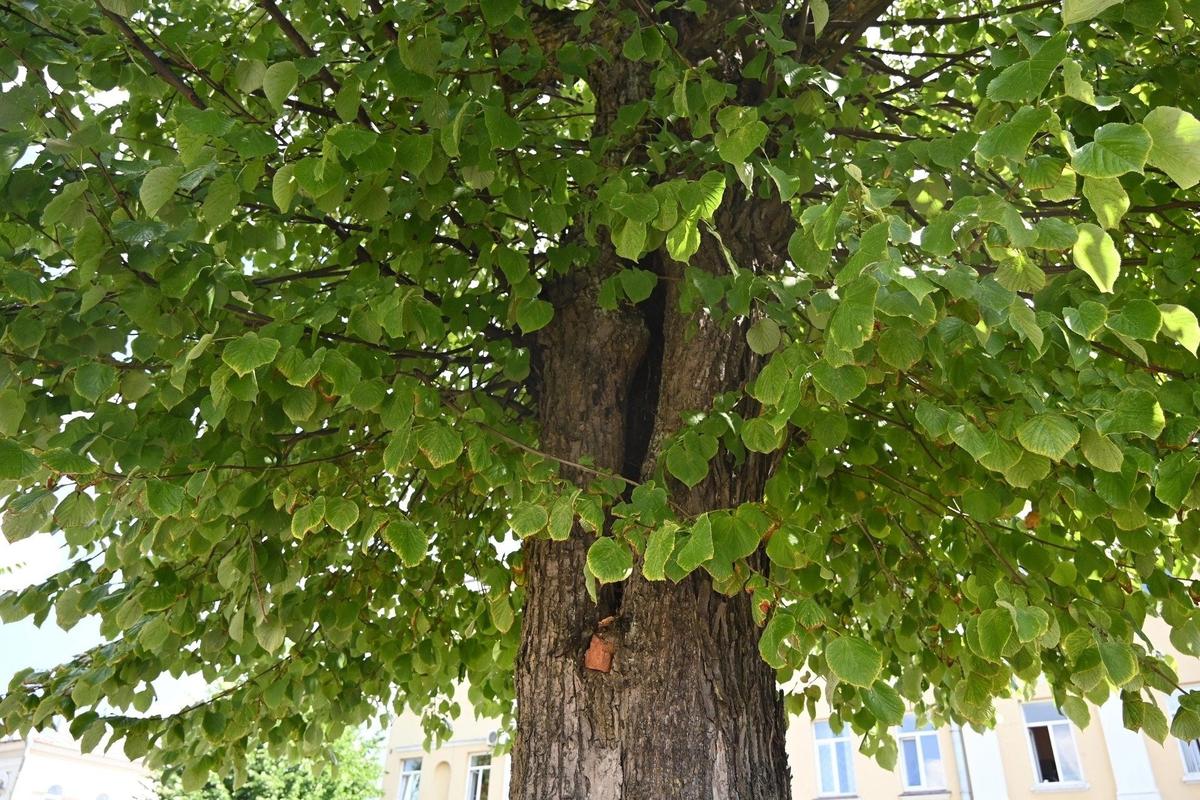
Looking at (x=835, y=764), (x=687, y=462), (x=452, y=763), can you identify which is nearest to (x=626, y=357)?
(x=687, y=462)

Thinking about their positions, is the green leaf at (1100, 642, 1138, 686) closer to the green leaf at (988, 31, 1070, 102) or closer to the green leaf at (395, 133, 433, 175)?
the green leaf at (988, 31, 1070, 102)

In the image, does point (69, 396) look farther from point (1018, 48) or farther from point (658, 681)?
point (1018, 48)

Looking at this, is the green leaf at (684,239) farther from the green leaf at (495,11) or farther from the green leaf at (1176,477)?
the green leaf at (1176,477)

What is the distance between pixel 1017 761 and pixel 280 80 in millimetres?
15492

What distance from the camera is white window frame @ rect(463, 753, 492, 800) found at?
20266 mm

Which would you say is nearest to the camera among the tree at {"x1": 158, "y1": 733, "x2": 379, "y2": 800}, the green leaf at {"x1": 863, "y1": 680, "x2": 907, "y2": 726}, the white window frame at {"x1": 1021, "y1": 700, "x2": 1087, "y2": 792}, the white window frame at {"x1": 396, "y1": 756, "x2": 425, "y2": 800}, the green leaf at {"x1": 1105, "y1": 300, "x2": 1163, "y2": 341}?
the green leaf at {"x1": 1105, "y1": 300, "x2": 1163, "y2": 341}

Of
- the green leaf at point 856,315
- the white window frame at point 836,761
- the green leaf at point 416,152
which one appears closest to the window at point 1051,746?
the white window frame at point 836,761

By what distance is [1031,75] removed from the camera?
5.47 feet

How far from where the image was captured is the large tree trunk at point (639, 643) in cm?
290

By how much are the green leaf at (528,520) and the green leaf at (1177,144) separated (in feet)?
5.44

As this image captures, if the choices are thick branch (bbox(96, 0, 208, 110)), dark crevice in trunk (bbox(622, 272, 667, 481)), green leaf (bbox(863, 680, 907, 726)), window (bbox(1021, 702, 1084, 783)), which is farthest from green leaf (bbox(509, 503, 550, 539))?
window (bbox(1021, 702, 1084, 783))

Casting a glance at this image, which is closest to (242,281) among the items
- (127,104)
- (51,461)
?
(51,461)

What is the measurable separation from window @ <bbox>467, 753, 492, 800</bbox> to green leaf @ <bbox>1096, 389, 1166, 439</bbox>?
2038 centimetres

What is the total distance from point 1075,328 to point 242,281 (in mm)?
2357
